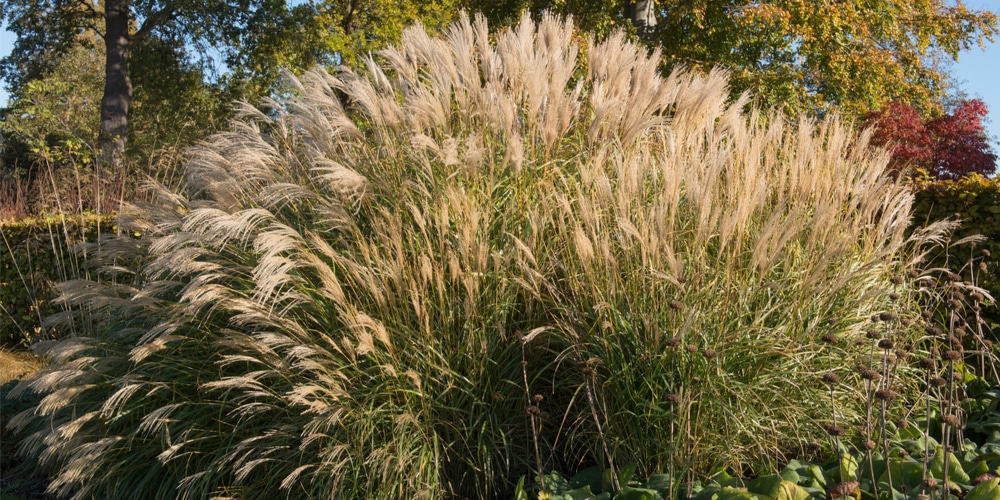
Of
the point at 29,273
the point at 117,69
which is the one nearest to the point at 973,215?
the point at 29,273

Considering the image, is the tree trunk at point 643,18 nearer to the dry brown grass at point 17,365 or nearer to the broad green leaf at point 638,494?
the dry brown grass at point 17,365

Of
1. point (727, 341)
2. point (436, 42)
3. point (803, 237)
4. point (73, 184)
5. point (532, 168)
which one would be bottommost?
point (73, 184)

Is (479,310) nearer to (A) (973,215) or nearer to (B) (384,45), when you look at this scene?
(A) (973,215)

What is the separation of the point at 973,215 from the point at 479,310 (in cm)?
381

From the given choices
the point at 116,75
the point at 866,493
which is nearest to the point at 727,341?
the point at 866,493

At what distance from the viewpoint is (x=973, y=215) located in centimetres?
507

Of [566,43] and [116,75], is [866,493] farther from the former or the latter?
[116,75]

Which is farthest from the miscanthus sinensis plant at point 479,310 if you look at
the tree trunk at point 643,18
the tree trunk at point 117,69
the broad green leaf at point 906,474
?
the tree trunk at point 117,69

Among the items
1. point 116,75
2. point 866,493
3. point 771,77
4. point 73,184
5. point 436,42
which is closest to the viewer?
point 866,493

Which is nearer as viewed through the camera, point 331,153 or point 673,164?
point 673,164

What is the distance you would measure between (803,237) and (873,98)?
1041 cm

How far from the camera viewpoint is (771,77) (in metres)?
11.5

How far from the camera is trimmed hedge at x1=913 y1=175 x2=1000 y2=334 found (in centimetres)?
494

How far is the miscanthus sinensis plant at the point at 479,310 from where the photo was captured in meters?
2.85
